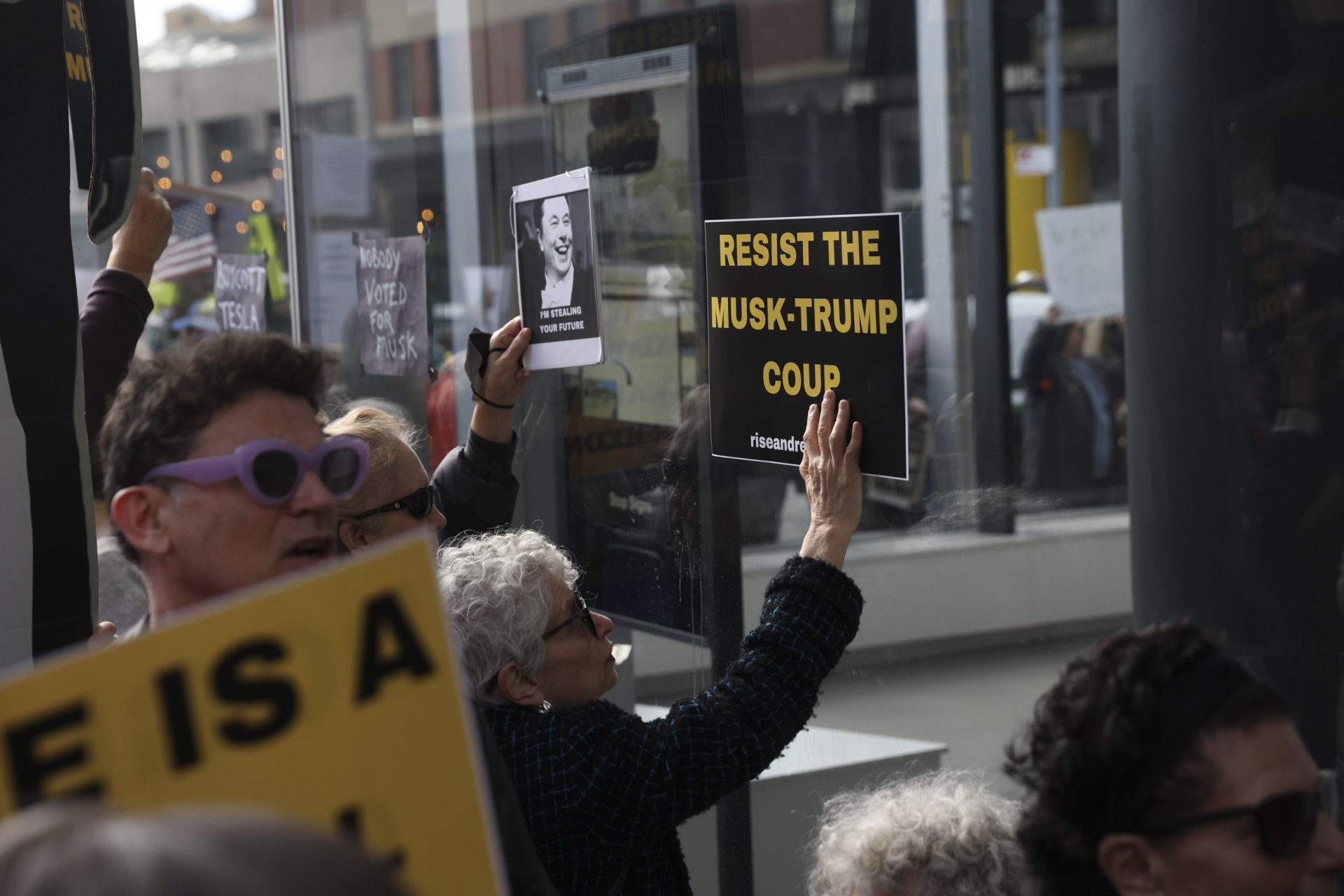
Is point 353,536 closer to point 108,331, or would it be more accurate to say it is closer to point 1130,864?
point 108,331

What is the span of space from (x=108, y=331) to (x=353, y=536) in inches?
27.9

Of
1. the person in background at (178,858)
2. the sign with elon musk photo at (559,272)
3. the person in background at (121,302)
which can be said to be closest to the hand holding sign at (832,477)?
the sign with elon musk photo at (559,272)

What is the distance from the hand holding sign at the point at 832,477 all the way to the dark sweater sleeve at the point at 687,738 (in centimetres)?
7

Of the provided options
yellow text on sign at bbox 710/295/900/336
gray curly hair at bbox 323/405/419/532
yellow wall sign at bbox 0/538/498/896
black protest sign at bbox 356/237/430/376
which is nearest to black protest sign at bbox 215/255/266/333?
black protest sign at bbox 356/237/430/376

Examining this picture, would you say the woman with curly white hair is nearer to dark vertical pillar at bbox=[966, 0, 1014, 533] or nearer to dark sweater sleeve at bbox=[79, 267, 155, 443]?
dark sweater sleeve at bbox=[79, 267, 155, 443]

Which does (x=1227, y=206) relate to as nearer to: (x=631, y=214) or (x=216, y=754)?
(x=631, y=214)

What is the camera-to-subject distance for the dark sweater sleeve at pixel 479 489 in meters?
2.84

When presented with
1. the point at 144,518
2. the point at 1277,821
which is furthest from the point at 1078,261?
the point at 144,518

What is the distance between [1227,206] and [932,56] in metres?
1.25

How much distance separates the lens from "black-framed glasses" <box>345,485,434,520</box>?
7.61 feet

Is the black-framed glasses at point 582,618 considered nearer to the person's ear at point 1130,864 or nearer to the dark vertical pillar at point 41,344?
the dark vertical pillar at point 41,344

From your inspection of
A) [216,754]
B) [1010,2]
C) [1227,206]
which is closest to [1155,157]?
[1227,206]

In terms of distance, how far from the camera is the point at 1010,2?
181 inches

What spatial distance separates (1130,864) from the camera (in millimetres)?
1327
